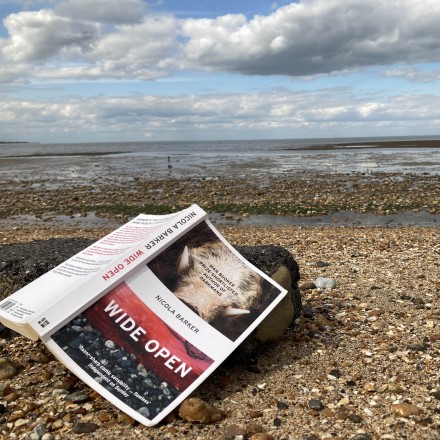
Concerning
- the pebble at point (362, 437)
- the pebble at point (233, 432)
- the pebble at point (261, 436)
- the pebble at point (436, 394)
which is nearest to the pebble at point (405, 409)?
the pebble at point (436, 394)

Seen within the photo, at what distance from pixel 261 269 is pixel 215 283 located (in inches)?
26.2

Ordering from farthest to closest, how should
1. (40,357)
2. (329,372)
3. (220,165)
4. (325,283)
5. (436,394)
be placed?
(220,165), (325,283), (40,357), (329,372), (436,394)

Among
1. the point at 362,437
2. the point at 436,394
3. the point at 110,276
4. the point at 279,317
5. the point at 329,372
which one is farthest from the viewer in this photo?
the point at 279,317

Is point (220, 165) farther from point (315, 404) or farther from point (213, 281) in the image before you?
point (315, 404)

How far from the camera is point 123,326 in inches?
158

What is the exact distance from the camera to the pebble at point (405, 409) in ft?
12.0

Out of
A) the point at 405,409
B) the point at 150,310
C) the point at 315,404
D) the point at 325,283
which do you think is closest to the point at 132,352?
the point at 150,310

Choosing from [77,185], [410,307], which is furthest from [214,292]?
[77,185]

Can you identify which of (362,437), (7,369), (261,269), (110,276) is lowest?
(362,437)

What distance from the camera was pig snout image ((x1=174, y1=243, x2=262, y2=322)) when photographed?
433cm

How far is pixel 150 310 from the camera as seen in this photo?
4141 millimetres

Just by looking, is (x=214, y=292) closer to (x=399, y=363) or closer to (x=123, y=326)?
(x=123, y=326)

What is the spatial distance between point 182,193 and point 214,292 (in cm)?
1856

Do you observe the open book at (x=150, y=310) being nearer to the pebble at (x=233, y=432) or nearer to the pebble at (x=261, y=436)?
the pebble at (x=233, y=432)
